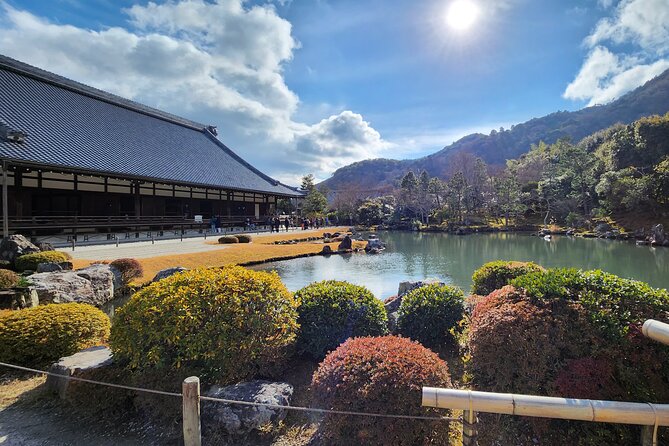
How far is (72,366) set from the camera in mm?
4078

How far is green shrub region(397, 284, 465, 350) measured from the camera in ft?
16.4

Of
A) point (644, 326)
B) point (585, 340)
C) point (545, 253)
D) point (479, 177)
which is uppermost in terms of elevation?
point (479, 177)

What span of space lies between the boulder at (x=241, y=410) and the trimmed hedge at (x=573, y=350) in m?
2.00

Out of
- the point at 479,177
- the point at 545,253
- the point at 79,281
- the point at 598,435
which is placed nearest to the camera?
the point at 598,435

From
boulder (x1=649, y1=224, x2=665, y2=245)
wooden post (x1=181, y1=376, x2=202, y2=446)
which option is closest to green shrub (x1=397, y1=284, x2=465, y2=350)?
wooden post (x1=181, y1=376, x2=202, y2=446)

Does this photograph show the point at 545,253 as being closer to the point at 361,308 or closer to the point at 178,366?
the point at 361,308

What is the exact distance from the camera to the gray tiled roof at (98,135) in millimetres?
17234

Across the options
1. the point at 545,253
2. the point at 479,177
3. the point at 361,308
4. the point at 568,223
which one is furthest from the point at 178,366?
the point at 479,177

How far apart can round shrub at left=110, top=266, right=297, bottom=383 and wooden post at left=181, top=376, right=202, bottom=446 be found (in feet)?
2.67

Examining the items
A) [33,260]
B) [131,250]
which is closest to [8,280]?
[33,260]

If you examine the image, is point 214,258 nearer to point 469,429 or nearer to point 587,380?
point 469,429

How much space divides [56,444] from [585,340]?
17.0 feet

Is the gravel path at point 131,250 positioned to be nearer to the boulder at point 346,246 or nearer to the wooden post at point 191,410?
the boulder at point 346,246

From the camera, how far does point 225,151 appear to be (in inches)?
1328
